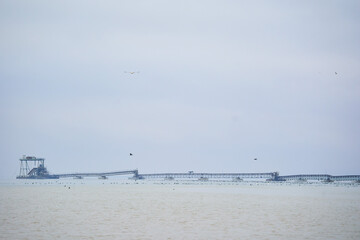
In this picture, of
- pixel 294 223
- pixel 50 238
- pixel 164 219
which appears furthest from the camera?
pixel 164 219

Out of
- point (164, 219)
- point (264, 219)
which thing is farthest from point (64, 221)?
point (264, 219)

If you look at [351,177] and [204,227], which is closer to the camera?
[204,227]

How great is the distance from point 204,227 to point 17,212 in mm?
22908

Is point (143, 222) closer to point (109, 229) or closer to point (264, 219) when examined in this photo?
point (109, 229)

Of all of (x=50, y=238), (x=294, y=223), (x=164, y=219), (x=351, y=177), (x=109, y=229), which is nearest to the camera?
(x=50, y=238)

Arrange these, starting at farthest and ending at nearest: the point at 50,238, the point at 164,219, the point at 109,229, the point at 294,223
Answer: the point at 164,219
the point at 294,223
the point at 109,229
the point at 50,238

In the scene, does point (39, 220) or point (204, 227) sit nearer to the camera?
point (204, 227)

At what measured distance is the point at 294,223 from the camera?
4150 cm

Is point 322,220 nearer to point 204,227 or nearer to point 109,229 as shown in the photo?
point 204,227

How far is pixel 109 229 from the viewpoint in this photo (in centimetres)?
3675

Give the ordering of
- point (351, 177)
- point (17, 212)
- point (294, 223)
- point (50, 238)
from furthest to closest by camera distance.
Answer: point (351, 177) < point (17, 212) < point (294, 223) < point (50, 238)

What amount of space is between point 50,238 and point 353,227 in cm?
2408

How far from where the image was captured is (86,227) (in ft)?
125

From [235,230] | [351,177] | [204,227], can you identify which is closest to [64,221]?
[204,227]
